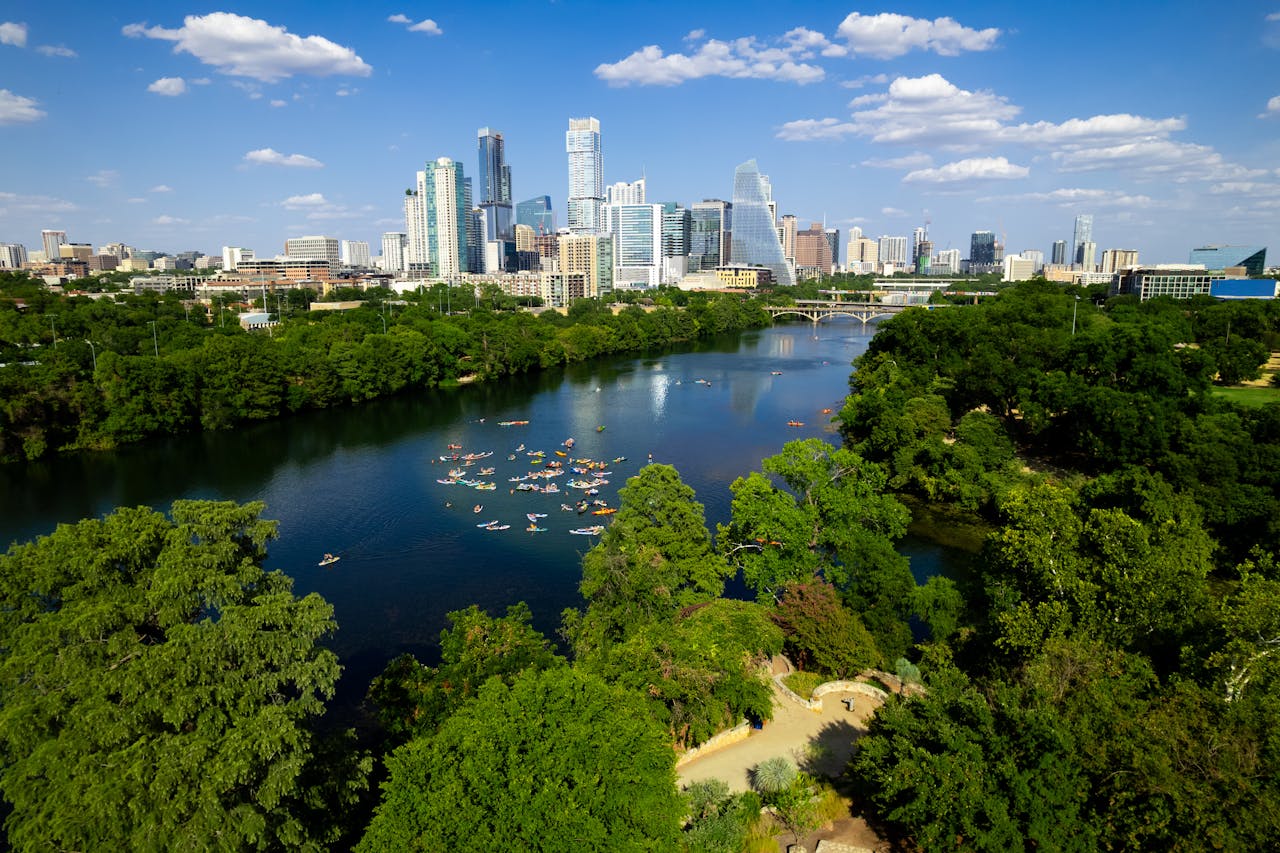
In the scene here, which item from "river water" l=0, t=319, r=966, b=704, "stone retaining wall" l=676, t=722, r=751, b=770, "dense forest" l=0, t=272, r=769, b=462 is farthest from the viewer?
"dense forest" l=0, t=272, r=769, b=462

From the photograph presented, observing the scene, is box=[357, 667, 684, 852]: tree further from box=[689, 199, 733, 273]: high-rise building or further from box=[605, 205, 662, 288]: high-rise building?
box=[689, 199, 733, 273]: high-rise building

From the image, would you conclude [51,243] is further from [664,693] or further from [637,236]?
[664,693]

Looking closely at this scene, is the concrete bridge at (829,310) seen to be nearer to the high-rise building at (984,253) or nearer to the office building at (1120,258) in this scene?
the office building at (1120,258)

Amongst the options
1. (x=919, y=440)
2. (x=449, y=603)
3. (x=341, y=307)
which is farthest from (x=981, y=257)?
(x=449, y=603)

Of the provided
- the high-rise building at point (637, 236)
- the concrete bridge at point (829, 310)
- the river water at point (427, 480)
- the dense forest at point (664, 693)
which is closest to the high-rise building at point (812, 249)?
the high-rise building at point (637, 236)

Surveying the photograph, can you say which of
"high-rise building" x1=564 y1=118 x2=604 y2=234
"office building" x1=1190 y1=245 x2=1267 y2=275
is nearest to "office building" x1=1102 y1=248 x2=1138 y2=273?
"office building" x1=1190 y1=245 x2=1267 y2=275

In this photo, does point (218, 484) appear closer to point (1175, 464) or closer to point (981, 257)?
point (1175, 464)
